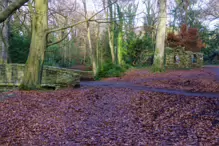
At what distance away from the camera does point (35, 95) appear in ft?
31.9

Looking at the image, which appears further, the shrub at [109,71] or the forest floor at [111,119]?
the shrub at [109,71]

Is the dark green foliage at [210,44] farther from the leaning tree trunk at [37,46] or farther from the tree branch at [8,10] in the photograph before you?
the tree branch at [8,10]

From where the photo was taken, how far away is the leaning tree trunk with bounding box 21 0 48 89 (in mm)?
10789

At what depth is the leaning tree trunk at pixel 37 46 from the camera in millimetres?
10789

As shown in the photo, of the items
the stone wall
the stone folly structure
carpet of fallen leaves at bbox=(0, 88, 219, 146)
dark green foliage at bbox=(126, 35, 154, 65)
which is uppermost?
dark green foliage at bbox=(126, 35, 154, 65)

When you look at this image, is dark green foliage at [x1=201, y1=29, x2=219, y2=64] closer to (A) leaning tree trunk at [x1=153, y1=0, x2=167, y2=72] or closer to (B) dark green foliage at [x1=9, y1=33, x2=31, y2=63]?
(A) leaning tree trunk at [x1=153, y1=0, x2=167, y2=72]

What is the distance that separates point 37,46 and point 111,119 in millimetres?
6113

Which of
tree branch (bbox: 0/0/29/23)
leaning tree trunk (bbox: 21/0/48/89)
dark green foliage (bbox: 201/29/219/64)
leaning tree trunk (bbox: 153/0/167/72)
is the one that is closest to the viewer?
tree branch (bbox: 0/0/29/23)

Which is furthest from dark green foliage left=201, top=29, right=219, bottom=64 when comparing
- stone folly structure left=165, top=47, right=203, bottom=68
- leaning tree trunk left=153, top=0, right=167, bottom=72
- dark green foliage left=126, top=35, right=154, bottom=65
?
leaning tree trunk left=153, top=0, right=167, bottom=72

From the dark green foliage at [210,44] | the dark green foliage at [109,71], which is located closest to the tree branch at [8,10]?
the dark green foliage at [109,71]

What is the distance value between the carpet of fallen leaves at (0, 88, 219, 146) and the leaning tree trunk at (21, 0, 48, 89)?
1.81 metres

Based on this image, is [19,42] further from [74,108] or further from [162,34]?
[74,108]

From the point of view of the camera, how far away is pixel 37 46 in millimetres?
10906

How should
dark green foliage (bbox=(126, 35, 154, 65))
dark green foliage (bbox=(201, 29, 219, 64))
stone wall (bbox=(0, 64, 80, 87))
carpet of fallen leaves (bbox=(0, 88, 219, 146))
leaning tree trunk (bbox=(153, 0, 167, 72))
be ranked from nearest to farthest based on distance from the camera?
1. carpet of fallen leaves (bbox=(0, 88, 219, 146))
2. stone wall (bbox=(0, 64, 80, 87))
3. leaning tree trunk (bbox=(153, 0, 167, 72))
4. dark green foliage (bbox=(126, 35, 154, 65))
5. dark green foliage (bbox=(201, 29, 219, 64))
